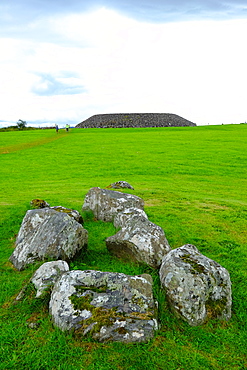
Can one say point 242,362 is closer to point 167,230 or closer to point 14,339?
point 14,339

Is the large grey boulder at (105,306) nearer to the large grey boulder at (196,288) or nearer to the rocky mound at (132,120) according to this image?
Result: the large grey boulder at (196,288)

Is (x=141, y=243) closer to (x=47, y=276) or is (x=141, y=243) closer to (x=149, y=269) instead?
(x=149, y=269)

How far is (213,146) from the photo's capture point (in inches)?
1569

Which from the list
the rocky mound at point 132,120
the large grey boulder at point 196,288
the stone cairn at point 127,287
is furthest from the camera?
the rocky mound at point 132,120

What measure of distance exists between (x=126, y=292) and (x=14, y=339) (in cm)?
215

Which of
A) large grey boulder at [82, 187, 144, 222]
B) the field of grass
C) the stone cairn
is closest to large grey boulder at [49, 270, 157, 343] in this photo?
the stone cairn

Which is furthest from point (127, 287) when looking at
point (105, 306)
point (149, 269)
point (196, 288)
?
point (149, 269)

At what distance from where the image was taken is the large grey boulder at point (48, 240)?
778 cm

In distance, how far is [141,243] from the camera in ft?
25.0

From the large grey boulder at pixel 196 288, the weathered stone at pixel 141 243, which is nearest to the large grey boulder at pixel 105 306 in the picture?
the large grey boulder at pixel 196 288

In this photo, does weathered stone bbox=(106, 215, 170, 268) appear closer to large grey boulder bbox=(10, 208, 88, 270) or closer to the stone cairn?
the stone cairn

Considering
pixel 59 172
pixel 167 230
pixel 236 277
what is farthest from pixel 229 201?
pixel 59 172

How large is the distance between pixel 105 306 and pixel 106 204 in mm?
6317

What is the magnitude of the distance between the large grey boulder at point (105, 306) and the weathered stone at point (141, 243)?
1.34 metres
